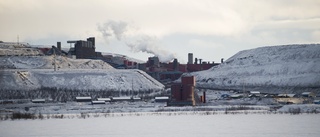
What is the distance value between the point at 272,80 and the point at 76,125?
226ft

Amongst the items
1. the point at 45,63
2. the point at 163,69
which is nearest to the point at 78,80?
the point at 45,63

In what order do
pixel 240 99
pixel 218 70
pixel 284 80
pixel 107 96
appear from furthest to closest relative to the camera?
pixel 218 70 < pixel 284 80 < pixel 107 96 < pixel 240 99

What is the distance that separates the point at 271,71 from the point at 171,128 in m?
77.9

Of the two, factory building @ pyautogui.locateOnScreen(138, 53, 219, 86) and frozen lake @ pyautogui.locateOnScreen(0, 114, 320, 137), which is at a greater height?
factory building @ pyautogui.locateOnScreen(138, 53, 219, 86)

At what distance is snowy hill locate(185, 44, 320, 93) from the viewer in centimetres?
9438

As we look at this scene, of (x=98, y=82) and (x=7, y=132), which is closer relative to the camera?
(x=7, y=132)

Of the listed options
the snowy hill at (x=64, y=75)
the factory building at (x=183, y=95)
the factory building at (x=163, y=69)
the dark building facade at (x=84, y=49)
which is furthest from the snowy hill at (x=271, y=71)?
the factory building at (x=183, y=95)

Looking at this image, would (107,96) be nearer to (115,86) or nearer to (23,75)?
(115,86)

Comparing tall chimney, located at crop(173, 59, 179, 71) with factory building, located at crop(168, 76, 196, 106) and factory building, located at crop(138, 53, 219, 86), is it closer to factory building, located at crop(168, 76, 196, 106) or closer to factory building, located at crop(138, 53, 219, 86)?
factory building, located at crop(138, 53, 219, 86)

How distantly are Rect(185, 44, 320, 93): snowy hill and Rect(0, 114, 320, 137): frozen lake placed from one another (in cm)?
5177

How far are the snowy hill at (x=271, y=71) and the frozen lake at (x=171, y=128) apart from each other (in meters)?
51.8

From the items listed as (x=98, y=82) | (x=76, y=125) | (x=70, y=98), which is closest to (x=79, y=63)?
(x=98, y=82)

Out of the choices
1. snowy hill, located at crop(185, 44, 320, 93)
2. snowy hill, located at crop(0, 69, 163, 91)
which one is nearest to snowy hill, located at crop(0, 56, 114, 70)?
snowy hill, located at crop(0, 69, 163, 91)

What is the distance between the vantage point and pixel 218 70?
11550cm
